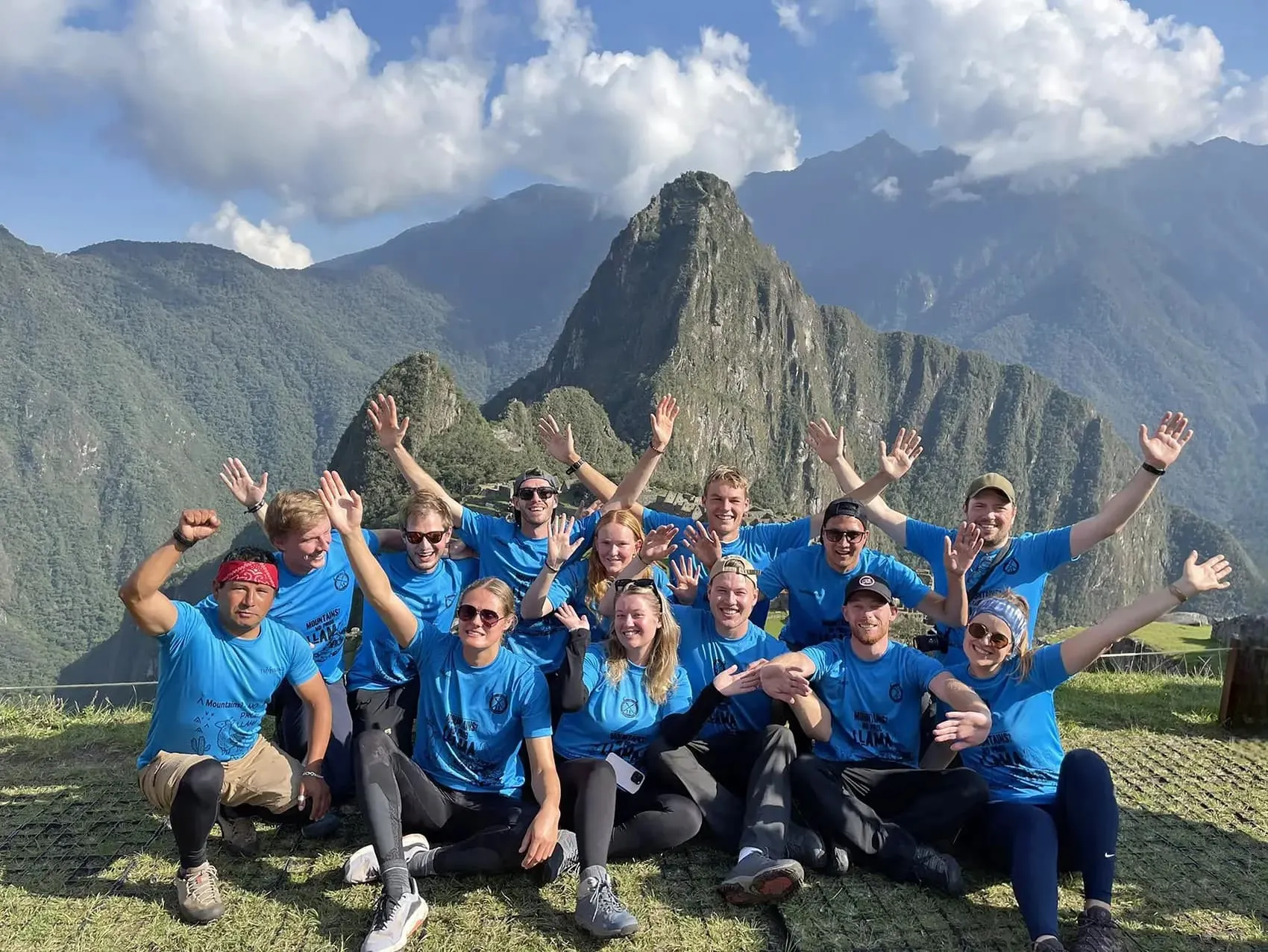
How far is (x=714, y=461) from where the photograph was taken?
122 m

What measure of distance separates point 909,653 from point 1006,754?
69cm

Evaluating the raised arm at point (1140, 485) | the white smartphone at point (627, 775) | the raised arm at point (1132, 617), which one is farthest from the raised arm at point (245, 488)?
the raised arm at point (1140, 485)

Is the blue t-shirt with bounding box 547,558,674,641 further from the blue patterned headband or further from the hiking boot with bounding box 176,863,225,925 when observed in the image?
the hiking boot with bounding box 176,863,225,925

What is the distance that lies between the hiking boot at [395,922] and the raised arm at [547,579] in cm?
168

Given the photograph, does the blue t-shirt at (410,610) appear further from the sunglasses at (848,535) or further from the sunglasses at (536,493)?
the sunglasses at (848,535)

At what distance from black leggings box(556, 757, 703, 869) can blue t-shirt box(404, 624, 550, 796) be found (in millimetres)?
280

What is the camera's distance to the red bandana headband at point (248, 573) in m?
4.46

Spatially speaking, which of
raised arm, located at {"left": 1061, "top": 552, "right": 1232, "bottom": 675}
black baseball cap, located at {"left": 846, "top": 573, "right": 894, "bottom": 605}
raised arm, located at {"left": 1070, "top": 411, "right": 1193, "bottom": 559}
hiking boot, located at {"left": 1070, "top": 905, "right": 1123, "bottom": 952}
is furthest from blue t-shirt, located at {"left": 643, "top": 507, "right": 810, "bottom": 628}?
hiking boot, located at {"left": 1070, "top": 905, "right": 1123, "bottom": 952}

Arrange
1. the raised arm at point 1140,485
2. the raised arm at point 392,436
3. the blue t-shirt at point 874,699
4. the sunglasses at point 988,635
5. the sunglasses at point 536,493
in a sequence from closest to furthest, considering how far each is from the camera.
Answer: the sunglasses at point 988,635, the blue t-shirt at point 874,699, the raised arm at point 1140,485, the sunglasses at point 536,493, the raised arm at point 392,436

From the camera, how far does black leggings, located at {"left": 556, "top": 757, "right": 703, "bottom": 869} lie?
14.7ft

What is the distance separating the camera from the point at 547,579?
17.6 ft

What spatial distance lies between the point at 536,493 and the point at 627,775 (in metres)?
1.98

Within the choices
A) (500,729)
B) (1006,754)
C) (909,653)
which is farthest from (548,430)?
(1006,754)

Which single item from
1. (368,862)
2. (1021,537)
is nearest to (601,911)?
(368,862)
